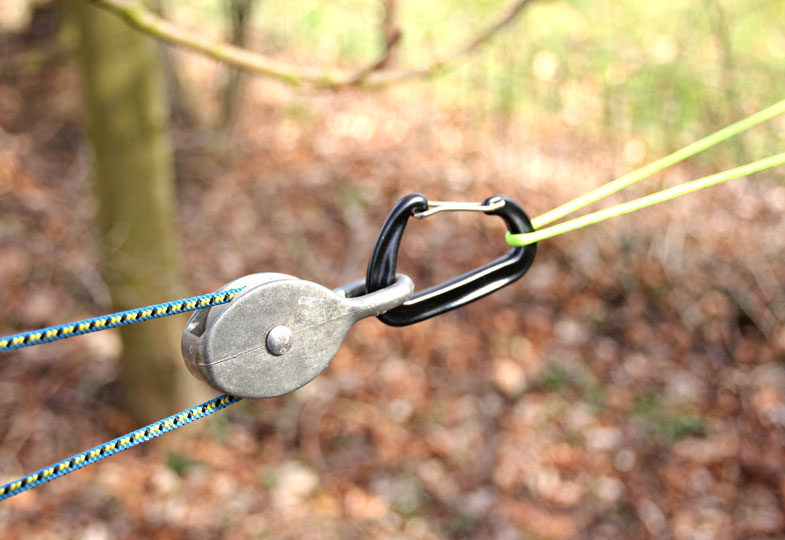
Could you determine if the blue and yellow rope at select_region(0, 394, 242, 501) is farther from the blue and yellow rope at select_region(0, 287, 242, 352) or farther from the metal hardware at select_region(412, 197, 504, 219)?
the metal hardware at select_region(412, 197, 504, 219)

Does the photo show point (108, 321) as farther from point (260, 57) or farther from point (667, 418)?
point (667, 418)

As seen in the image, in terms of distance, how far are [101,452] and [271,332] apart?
226mm

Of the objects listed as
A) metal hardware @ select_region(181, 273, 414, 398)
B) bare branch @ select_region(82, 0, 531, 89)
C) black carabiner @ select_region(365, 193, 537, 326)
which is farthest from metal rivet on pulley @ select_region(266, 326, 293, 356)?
bare branch @ select_region(82, 0, 531, 89)

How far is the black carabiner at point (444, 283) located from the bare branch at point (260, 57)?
0.88 meters

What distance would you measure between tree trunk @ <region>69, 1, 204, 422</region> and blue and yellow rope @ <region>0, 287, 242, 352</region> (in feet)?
7.23

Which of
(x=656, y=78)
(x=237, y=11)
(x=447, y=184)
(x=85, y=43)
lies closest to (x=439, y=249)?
(x=447, y=184)

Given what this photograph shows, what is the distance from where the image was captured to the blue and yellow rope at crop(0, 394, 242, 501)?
707 millimetres

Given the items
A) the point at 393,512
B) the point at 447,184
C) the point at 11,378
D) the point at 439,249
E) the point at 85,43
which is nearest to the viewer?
the point at 85,43

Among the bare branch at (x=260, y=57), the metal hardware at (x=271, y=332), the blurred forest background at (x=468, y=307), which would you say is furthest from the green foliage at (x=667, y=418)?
the metal hardware at (x=271, y=332)

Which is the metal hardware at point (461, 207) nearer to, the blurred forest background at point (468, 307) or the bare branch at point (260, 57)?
the bare branch at point (260, 57)

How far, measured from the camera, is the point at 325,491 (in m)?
2.96

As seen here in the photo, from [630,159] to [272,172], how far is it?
2272 mm

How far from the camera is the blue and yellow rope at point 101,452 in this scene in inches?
27.8

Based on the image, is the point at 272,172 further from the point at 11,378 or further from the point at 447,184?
the point at 11,378
